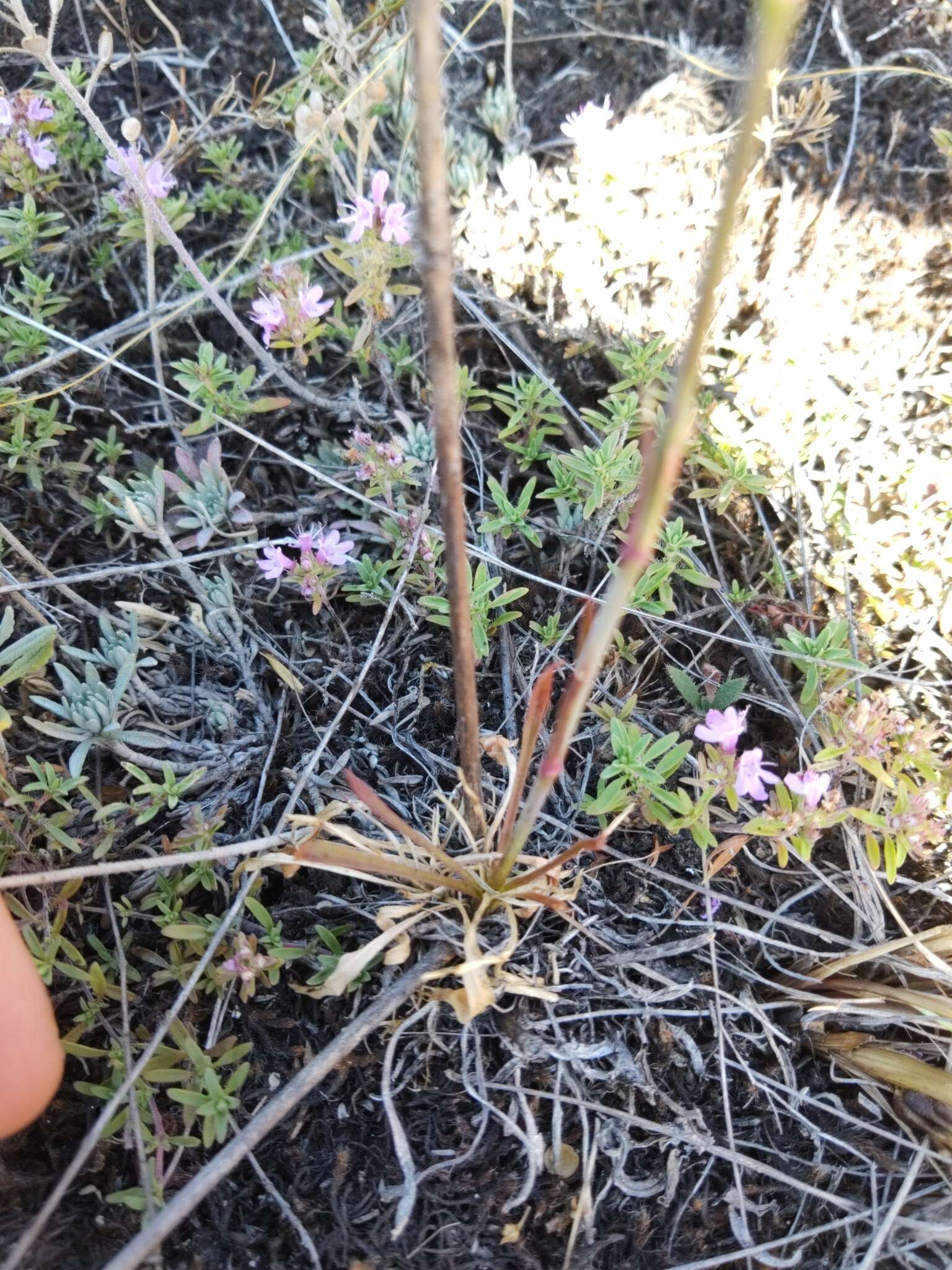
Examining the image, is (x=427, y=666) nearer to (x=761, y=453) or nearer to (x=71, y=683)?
(x=71, y=683)

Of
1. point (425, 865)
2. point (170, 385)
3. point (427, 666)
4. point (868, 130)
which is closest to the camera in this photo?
point (425, 865)

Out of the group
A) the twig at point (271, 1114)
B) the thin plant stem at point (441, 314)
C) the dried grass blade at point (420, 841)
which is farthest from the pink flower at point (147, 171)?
the twig at point (271, 1114)

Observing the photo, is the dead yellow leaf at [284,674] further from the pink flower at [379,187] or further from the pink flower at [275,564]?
the pink flower at [379,187]

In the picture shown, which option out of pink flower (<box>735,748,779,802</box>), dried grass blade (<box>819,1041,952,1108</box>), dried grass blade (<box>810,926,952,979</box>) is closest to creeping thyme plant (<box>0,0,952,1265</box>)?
pink flower (<box>735,748,779,802</box>)

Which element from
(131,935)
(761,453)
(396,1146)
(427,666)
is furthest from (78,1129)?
(761,453)

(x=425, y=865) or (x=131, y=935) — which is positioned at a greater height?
→ (x=425, y=865)

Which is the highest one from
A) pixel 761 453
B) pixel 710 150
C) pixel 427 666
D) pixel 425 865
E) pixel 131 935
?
pixel 710 150
